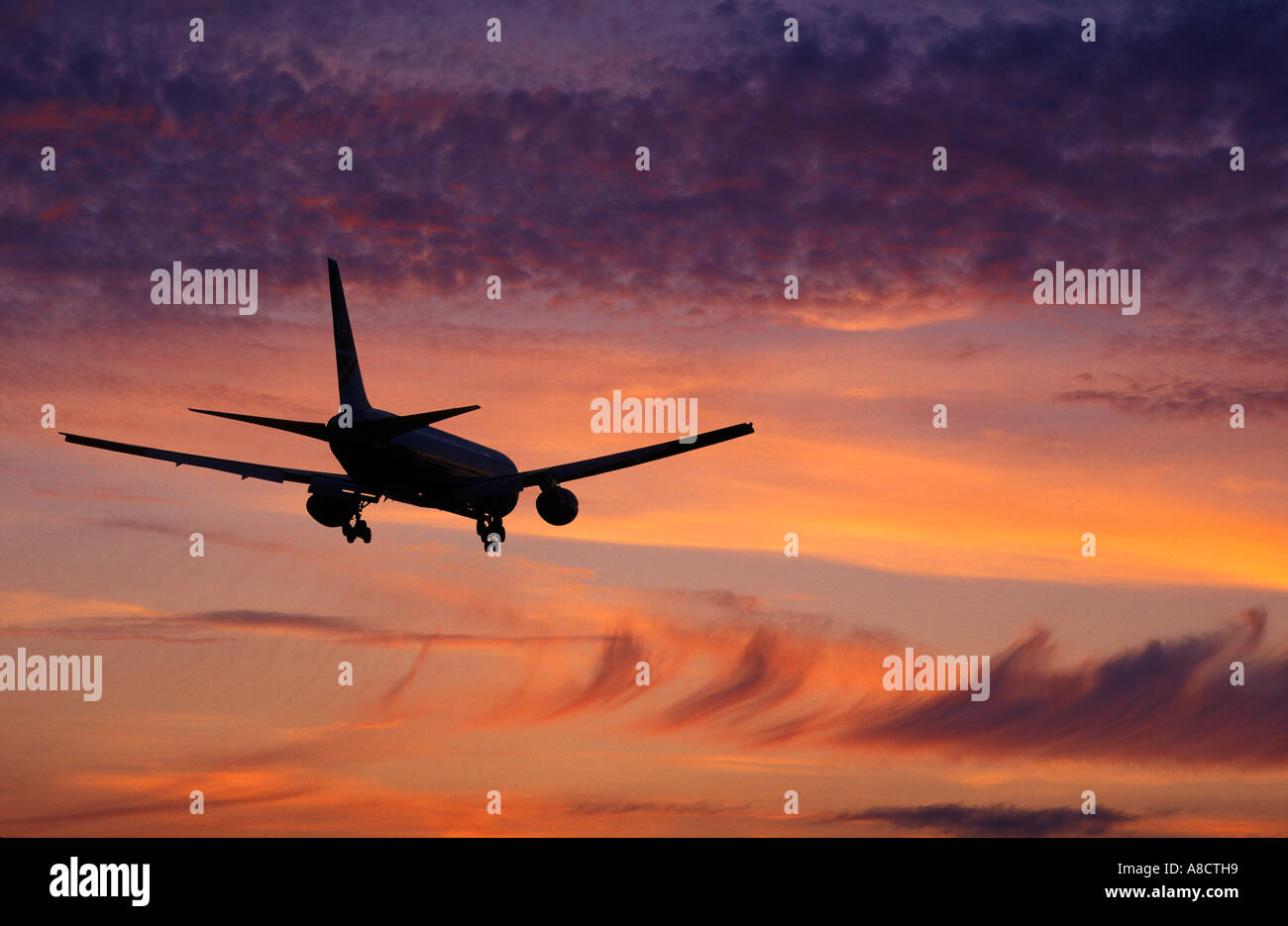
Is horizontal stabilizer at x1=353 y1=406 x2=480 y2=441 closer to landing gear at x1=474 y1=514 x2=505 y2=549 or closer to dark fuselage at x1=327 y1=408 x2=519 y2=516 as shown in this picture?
dark fuselage at x1=327 y1=408 x2=519 y2=516

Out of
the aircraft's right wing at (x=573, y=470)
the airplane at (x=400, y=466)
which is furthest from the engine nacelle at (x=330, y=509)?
the aircraft's right wing at (x=573, y=470)

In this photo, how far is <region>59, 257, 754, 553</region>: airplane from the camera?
62.7m

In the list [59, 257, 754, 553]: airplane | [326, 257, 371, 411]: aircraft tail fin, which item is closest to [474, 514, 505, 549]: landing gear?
[59, 257, 754, 553]: airplane

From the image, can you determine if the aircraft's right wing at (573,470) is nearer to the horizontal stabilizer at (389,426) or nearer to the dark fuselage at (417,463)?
the dark fuselage at (417,463)

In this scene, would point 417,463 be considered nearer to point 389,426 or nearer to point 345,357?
point 389,426

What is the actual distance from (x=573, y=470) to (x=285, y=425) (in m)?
16.6

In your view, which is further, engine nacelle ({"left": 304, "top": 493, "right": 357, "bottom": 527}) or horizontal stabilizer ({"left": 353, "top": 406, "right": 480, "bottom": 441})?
engine nacelle ({"left": 304, "top": 493, "right": 357, "bottom": 527})

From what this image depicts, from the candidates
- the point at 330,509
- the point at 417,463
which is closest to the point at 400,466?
the point at 417,463

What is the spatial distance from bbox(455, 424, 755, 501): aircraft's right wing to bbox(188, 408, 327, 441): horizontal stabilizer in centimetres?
869

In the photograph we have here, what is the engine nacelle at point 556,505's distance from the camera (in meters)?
70.1

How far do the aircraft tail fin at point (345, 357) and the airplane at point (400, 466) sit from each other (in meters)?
0.06

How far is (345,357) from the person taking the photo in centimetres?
7156
